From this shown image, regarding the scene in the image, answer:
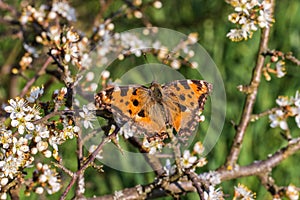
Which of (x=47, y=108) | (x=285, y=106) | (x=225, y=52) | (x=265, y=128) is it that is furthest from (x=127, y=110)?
(x=225, y=52)

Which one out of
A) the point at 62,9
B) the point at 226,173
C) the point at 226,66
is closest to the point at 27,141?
the point at 226,173

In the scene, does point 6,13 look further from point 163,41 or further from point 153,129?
point 153,129

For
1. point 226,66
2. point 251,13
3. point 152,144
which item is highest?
point 226,66

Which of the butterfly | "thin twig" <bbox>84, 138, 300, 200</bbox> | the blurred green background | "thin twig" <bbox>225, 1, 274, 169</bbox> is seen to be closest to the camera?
the butterfly

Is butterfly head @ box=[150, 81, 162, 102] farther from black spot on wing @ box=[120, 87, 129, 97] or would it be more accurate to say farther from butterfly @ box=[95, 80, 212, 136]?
black spot on wing @ box=[120, 87, 129, 97]

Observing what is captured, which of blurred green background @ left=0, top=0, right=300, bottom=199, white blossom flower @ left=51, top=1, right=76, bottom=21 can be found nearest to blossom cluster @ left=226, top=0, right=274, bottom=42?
white blossom flower @ left=51, top=1, right=76, bottom=21

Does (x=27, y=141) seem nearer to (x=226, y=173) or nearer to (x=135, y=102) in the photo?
(x=135, y=102)
